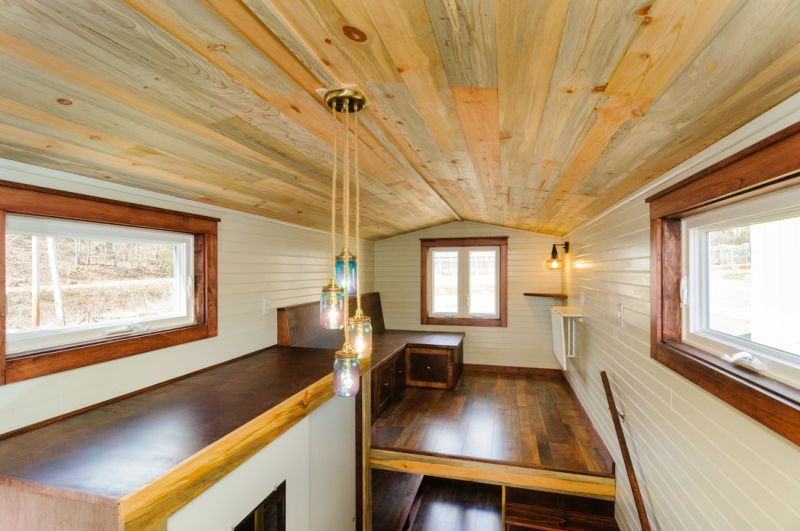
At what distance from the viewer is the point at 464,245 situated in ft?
18.7

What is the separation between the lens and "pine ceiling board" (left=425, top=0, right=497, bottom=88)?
817 millimetres

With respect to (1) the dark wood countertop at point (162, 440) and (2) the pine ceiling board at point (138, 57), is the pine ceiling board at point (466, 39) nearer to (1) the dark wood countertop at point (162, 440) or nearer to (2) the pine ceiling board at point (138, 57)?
(2) the pine ceiling board at point (138, 57)

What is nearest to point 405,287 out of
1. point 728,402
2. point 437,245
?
point 437,245

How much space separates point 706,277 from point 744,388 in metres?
0.69

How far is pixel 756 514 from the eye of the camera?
3.92 feet

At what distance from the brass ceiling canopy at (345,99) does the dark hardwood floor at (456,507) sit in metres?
3.92

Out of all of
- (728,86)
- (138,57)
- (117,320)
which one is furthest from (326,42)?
(117,320)

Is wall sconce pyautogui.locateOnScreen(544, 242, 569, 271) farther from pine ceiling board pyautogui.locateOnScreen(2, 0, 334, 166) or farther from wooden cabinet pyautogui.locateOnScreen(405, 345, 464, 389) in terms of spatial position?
pine ceiling board pyautogui.locateOnScreen(2, 0, 334, 166)

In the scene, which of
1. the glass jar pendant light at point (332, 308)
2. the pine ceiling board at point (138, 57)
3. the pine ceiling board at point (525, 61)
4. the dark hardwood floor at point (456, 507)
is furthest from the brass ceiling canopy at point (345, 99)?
the dark hardwood floor at point (456, 507)

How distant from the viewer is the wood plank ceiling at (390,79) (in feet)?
2.70

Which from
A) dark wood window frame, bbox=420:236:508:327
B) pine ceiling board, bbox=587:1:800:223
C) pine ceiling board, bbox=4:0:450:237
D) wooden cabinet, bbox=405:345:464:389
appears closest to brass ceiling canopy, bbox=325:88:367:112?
pine ceiling board, bbox=4:0:450:237

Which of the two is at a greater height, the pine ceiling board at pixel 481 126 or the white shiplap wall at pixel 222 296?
the pine ceiling board at pixel 481 126

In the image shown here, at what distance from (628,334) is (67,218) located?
3184mm

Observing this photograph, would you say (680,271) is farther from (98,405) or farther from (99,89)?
(98,405)
